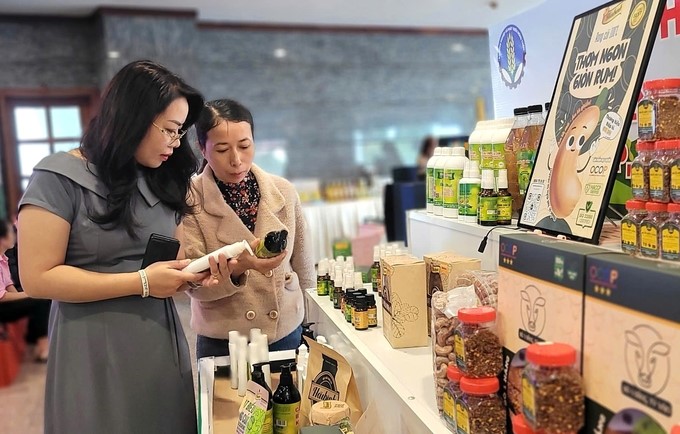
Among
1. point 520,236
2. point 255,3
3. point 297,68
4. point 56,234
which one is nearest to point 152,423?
point 56,234

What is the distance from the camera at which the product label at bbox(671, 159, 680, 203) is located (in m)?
0.79

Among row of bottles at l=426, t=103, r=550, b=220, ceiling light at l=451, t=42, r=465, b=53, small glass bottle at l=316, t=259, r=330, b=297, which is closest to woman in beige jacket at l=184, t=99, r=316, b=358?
small glass bottle at l=316, t=259, r=330, b=297

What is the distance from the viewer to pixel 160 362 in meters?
1.54

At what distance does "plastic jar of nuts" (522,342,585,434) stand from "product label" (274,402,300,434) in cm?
67

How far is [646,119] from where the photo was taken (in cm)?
87

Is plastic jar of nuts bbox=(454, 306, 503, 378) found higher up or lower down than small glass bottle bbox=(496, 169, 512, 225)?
lower down

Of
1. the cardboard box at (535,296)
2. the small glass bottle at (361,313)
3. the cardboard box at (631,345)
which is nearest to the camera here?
the cardboard box at (631,345)

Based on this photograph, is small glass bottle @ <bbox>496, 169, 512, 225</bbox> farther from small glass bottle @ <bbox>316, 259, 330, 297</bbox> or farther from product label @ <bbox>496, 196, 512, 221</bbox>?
small glass bottle @ <bbox>316, 259, 330, 297</bbox>

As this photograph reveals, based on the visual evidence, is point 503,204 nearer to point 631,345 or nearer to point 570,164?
point 570,164

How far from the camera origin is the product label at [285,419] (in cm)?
129

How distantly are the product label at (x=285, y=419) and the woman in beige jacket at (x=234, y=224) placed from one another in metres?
0.53

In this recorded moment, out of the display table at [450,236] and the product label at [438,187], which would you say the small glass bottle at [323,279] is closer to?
the display table at [450,236]

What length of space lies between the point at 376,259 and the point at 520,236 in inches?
29.6

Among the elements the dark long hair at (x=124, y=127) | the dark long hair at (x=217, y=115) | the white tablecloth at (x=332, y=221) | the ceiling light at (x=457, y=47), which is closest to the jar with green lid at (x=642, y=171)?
the dark long hair at (x=124, y=127)
